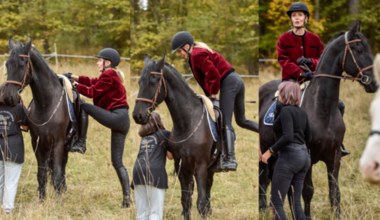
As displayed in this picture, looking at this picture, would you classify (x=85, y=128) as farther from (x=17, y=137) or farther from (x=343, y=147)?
(x=343, y=147)

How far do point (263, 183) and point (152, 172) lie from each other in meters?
1.05

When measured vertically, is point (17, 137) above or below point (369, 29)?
below

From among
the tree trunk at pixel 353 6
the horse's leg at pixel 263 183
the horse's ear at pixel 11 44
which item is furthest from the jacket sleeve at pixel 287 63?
the horse's ear at pixel 11 44

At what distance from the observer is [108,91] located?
19.5ft

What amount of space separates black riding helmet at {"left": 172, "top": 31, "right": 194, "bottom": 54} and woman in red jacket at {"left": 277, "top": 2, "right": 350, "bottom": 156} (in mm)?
725

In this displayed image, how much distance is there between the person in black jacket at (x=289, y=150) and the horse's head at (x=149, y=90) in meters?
0.91

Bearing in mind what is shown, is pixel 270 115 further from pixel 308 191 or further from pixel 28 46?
pixel 28 46

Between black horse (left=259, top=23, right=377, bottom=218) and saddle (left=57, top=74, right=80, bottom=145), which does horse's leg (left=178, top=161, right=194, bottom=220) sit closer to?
black horse (left=259, top=23, right=377, bottom=218)

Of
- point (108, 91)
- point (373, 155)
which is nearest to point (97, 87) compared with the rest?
point (108, 91)

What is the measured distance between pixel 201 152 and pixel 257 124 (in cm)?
54

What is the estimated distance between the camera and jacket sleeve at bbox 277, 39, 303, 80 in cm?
536

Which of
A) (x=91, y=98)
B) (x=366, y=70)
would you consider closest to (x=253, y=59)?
(x=366, y=70)

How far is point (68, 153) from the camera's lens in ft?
20.0

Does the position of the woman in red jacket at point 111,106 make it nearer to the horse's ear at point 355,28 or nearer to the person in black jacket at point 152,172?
the person in black jacket at point 152,172
